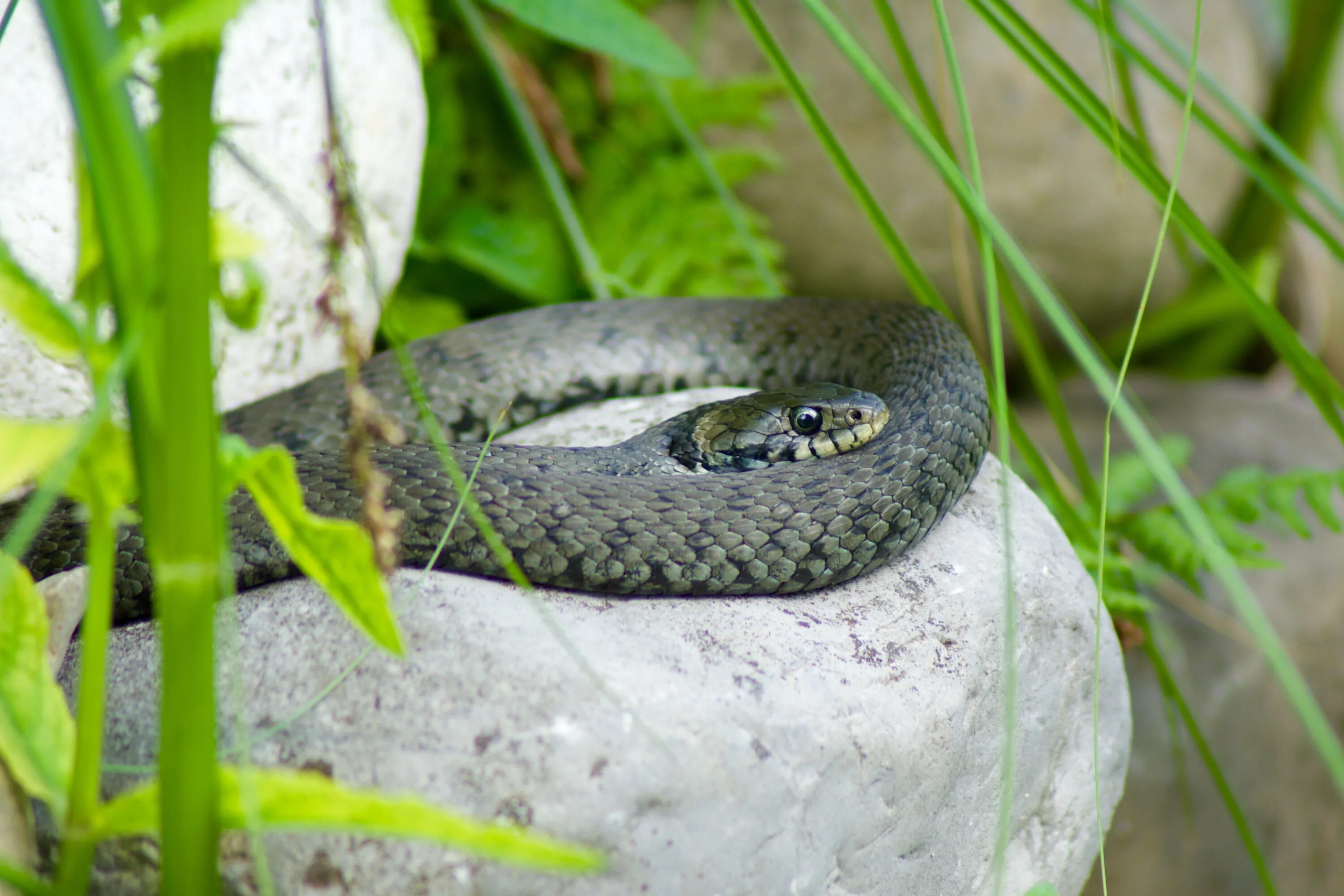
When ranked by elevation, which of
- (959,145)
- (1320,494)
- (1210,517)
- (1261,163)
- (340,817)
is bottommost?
(1210,517)

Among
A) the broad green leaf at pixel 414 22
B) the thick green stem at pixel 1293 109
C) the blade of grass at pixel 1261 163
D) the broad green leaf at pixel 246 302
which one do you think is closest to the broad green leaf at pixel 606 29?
the broad green leaf at pixel 414 22

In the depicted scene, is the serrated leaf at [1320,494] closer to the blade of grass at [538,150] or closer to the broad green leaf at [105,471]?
the blade of grass at [538,150]

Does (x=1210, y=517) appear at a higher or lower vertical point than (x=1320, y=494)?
lower

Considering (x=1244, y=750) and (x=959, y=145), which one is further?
(x=959, y=145)

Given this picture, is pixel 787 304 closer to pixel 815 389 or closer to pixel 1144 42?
pixel 815 389

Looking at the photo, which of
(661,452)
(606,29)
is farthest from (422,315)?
(661,452)

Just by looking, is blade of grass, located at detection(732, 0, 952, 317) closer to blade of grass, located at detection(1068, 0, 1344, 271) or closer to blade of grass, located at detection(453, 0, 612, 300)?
blade of grass, located at detection(1068, 0, 1344, 271)

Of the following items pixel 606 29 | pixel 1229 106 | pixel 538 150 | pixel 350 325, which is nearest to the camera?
pixel 350 325

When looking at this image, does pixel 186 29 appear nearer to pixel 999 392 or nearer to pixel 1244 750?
pixel 999 392
